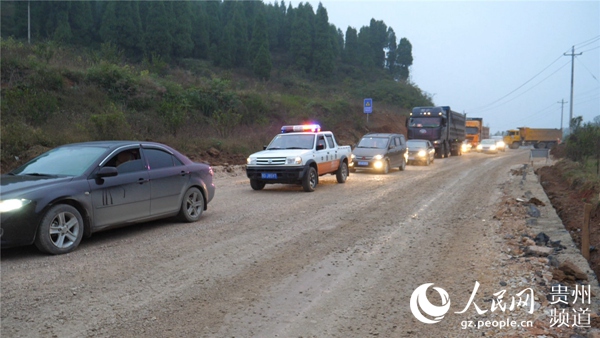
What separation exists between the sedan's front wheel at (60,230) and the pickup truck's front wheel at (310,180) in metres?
7.70

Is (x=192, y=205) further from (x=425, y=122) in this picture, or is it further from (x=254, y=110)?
(x=425, y=122)

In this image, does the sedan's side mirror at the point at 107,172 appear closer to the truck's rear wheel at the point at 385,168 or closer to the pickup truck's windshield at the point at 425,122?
the truck's rear wheel at the point at 385,168

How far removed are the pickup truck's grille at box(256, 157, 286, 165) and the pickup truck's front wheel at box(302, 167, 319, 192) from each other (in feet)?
2.67

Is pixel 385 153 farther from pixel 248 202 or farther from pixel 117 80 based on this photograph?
pixel 117 80

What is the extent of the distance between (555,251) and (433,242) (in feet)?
5.86

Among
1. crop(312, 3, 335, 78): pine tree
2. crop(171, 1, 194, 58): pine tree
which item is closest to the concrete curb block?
crop(171, 1, 194, 58): pine tree

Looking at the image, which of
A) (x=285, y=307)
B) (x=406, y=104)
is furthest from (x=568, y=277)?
(x=406, y=104)

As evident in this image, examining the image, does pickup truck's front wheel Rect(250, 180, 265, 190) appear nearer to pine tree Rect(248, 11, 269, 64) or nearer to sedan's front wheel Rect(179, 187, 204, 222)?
sedan's front wheel Rect(179, 187, 204, 222)

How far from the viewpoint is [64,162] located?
7910 mm

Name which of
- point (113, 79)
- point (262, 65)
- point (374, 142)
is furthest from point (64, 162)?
point (262, 65)

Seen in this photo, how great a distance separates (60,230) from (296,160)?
25.8 ft

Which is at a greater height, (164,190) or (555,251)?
(164,190)

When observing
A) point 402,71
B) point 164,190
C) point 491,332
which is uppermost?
point 402,71

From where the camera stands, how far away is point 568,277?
237 inches
